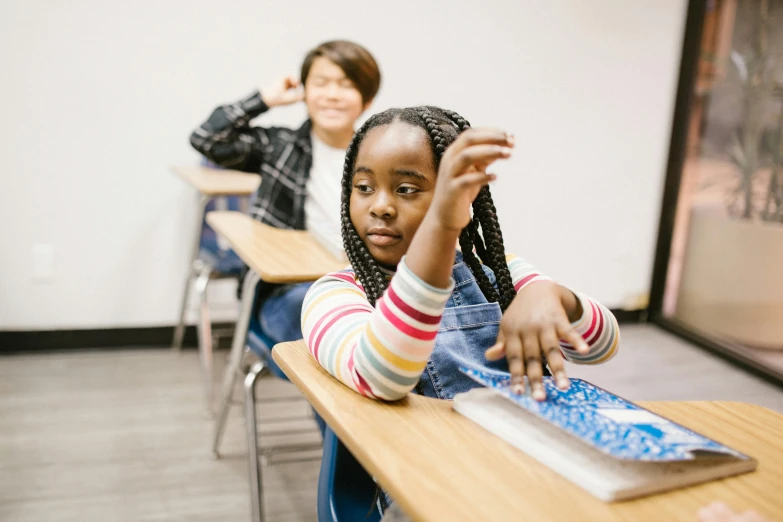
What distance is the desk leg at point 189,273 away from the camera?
2783mm

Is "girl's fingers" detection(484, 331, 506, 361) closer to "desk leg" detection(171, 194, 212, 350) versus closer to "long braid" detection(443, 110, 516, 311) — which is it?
"long braid" detection(443, 110, 516, 311)

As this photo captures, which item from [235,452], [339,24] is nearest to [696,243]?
[339,24]

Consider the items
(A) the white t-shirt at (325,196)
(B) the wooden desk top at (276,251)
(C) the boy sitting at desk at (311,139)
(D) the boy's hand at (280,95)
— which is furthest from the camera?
(D) the boy's hand at (280,95)

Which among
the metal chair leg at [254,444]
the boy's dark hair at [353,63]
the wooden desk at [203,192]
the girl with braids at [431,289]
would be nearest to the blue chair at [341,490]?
the girl with braids at [431,289]

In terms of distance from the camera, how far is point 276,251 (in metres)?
1.77

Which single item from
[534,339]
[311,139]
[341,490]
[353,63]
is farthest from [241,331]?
[534,339]

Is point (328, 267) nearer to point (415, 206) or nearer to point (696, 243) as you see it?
point (415, 206)

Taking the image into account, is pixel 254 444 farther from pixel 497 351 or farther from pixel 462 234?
pixel 497 351

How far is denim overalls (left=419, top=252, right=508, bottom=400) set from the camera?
0.96 m

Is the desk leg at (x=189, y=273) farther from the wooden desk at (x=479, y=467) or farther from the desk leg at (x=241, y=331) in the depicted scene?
the wooden desk at (x=479, y=467)

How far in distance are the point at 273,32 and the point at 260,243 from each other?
1.58 metres

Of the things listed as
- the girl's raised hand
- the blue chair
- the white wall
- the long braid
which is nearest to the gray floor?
the white wall

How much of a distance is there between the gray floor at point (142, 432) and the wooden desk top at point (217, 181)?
790 mm

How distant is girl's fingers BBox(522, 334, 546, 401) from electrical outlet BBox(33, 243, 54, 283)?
2.67 metres
